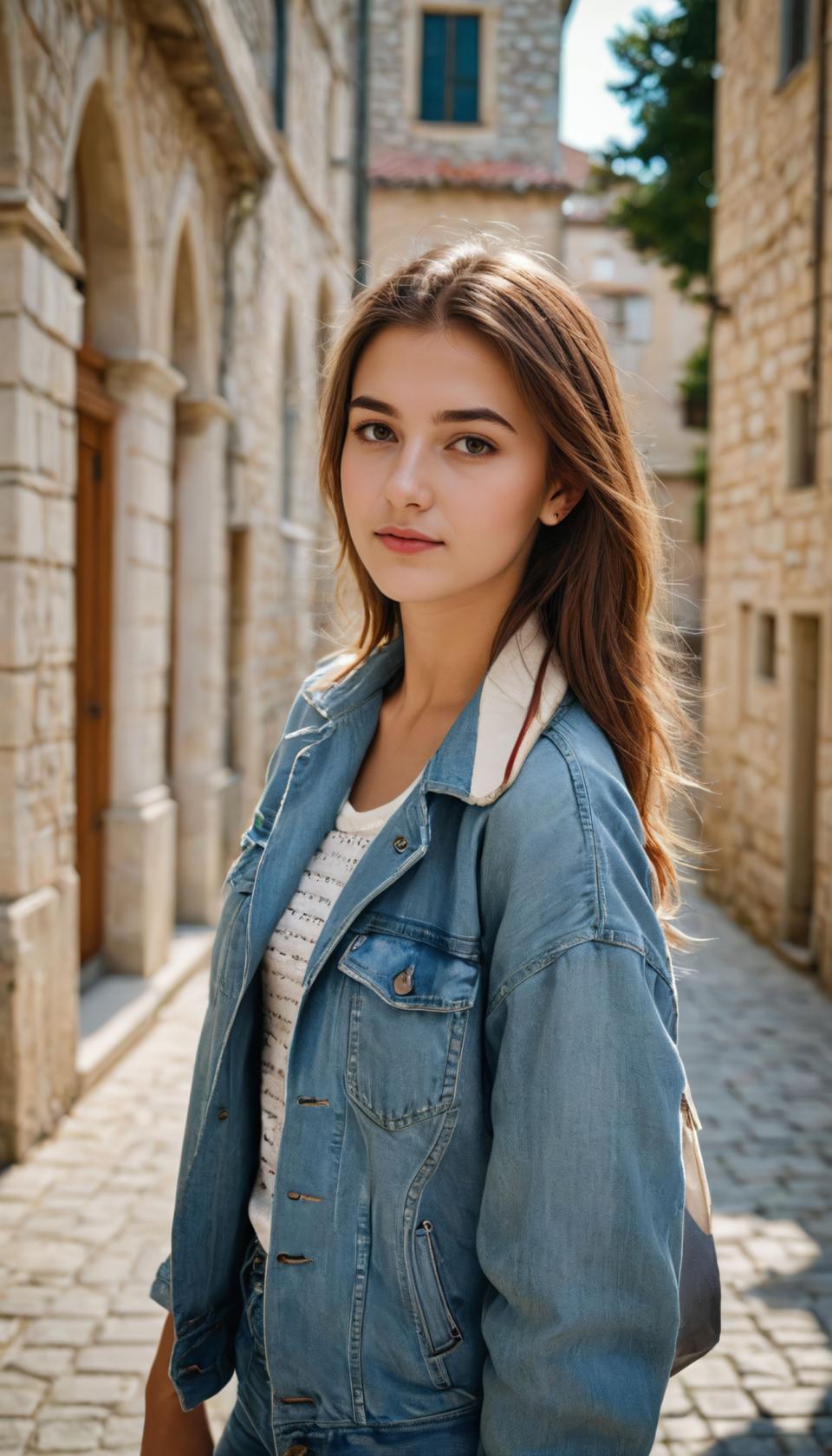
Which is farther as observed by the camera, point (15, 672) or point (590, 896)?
point (15, 672)

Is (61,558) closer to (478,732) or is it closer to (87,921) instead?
(87,921)

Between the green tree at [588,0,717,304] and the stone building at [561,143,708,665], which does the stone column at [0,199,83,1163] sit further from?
the stone building at [561,143,708,665]

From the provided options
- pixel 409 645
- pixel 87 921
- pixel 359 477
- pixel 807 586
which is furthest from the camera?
pixel 807 586

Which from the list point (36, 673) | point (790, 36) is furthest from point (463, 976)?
point (790, 36)

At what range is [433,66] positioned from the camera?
18.5 metres

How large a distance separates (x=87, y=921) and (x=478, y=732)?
537 centimetres

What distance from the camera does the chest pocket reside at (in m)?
1.38

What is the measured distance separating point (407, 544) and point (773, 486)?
8070 mm

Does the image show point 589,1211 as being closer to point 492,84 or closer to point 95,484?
point 95,484

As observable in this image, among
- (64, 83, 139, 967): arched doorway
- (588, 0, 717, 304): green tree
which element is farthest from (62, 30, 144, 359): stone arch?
(588, 0, 717, 304): green tree

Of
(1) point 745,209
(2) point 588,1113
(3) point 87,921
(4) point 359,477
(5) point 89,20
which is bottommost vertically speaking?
(3) point 87,921

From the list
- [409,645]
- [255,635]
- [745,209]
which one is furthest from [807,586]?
[409,645]

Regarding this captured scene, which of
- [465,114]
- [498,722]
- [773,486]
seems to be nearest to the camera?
[498,722]

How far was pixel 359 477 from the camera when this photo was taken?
1594 millimetres
